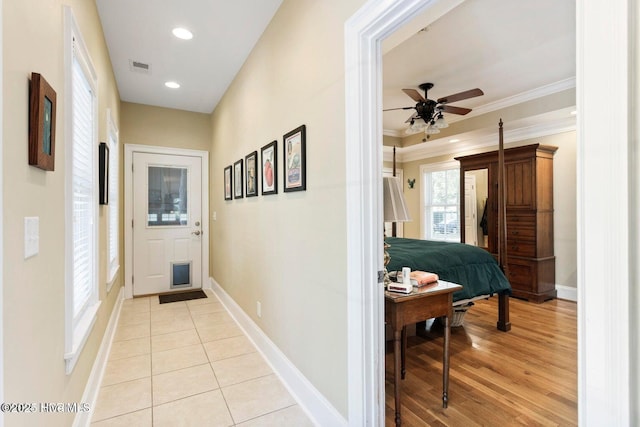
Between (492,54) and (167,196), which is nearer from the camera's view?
(492,54)

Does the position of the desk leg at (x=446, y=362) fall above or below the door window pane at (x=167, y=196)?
below

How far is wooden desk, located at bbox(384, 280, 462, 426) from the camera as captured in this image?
171cm

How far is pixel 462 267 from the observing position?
3.06 meters

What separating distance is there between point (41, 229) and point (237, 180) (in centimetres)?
233

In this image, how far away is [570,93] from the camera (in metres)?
3.64

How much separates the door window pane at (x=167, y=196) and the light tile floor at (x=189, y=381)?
5.34ft

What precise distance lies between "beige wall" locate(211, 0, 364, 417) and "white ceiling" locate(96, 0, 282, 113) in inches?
7.0

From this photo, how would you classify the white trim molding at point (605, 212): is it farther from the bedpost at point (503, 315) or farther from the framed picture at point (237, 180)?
the framed picture at point (237, 180)

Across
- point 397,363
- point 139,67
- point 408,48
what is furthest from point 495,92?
point 139,67

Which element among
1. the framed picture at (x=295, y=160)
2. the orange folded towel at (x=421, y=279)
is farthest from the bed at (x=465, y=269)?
the framed picture at (x=295, y=160)

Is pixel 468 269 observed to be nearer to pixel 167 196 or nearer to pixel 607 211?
pixel 607 211

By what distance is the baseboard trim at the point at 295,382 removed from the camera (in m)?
1.70

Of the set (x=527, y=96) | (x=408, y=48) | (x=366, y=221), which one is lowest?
(x=366, y=221)

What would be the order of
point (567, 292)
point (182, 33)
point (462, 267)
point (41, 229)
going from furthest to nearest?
point (567, 292) → point (462, 267) → point (182, 33) → point (41, 229)
